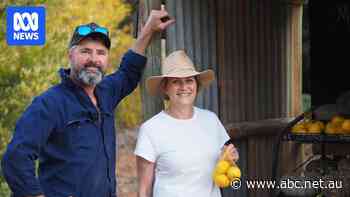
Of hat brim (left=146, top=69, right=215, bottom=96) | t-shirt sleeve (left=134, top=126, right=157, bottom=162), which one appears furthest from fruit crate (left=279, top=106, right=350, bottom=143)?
t-shirt sleeve (left=134, top=126, right=157, bottom=162)

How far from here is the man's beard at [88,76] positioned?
10.8 feet

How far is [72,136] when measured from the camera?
10.5 feet

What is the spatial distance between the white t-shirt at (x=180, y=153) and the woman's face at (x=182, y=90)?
0.34 ft

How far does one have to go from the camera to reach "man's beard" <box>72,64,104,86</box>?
329cm

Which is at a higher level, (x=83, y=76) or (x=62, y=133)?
(x=83, y=76)

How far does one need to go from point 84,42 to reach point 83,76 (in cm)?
19

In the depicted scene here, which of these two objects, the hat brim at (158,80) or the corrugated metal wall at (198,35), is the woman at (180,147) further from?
the corrugated metal wall at (198,35)

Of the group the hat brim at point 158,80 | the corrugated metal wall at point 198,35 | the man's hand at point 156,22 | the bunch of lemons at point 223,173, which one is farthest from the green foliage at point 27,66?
the bunch of lemons at point 223,173

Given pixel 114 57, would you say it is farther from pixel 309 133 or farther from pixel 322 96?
pixel 309 133

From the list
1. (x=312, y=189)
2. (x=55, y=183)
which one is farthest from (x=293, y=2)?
(x=55, y=183)

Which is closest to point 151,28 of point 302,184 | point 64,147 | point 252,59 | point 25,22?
point 64,147

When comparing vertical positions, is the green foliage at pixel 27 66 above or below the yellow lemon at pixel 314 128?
above

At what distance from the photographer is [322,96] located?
5.34m

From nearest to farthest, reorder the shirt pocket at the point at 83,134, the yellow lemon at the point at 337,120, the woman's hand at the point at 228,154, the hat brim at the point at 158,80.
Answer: the shirt pocket at the point at 83,134 → the woman's hand at the point at 228,154 → the hat brim at the point at 158,80 → the yellow lemon at the point at 337,120
